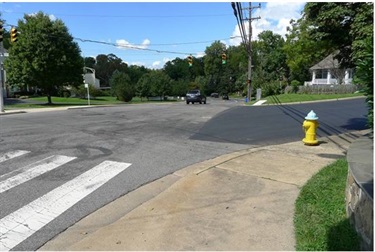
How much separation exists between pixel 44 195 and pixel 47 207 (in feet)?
1.70

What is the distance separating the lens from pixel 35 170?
664cm

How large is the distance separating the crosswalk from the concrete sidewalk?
0.47 m

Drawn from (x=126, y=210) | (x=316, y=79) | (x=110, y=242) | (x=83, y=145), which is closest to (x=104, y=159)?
(x=83, y=145)

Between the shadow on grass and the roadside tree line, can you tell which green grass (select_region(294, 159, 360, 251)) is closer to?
the shadow on grass

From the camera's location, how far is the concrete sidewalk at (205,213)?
3785 millimetres

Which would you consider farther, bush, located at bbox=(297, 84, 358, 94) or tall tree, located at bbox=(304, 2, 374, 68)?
bush, located at bbox=(297, 84, 358, 94)

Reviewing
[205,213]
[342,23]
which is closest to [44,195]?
[205,213]

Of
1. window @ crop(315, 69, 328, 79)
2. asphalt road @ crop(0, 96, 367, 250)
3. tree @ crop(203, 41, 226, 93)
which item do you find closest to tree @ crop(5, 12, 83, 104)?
asphalt road @ crop(0, 96, 367, 250)

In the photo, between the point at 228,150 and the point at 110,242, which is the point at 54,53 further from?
the point at 110,242

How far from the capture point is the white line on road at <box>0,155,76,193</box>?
5.74 metres

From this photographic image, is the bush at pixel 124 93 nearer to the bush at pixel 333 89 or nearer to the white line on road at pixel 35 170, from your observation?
the bush at pixel 333 89

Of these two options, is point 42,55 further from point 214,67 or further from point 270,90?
point 214,67

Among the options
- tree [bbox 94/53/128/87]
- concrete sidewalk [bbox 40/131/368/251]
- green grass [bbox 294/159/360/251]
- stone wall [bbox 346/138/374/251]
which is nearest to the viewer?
stone wall [bbox 346/138/374/251]

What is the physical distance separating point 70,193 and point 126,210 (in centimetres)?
116
